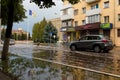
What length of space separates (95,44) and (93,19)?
1139 inches

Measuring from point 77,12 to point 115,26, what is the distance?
16.3 meters

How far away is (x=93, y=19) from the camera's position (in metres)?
56.2

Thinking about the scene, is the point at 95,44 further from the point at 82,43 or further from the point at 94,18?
the point at 94,18

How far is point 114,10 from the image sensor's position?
49.8m

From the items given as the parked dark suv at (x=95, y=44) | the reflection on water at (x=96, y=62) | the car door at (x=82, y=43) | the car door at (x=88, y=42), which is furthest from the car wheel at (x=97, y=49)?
the reflection on water at (x=96, y=62)

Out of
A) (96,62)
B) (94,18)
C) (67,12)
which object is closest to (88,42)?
(96,62)

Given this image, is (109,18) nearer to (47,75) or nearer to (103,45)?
(103,45)

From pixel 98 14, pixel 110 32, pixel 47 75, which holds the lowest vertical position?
pixel 47 75

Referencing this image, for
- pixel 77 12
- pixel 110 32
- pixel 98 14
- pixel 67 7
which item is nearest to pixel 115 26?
pixel 110 32

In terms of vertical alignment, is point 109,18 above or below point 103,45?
above

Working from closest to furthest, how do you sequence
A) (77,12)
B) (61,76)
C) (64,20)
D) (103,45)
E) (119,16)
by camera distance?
(61,76)
(103,45)
(119,16)
(77,12)
(64,20)

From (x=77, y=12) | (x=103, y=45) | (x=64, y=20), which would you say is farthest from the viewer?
(x=64, y=20)

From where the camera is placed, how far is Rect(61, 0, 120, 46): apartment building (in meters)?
49.7

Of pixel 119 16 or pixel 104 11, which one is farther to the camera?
pixel 104 11
